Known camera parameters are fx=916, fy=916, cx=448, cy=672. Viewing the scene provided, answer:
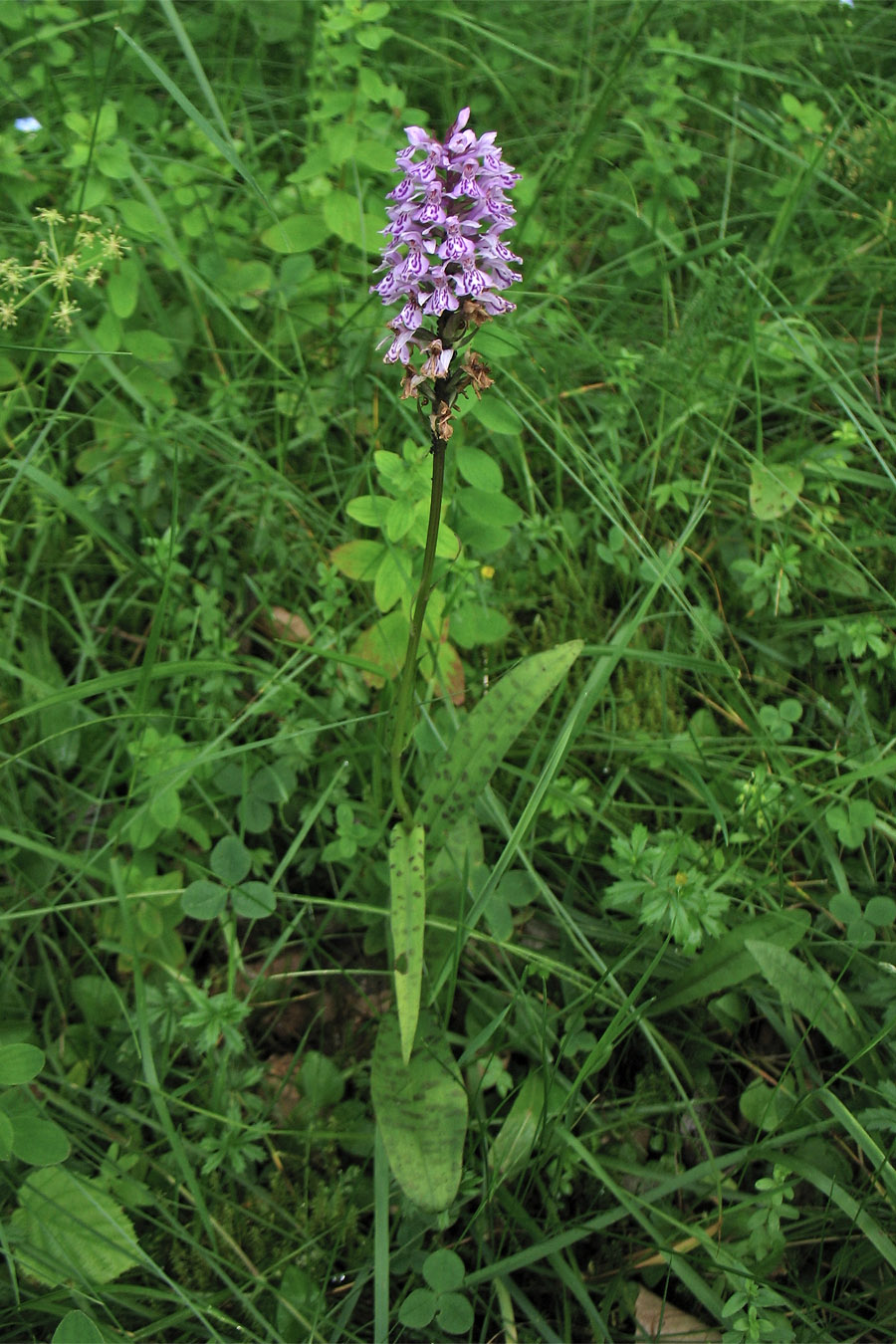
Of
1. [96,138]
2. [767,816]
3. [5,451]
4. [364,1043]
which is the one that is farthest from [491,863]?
[96,138]

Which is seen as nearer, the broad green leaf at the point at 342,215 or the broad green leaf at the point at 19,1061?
the broad green leaf at the point at 19,1061

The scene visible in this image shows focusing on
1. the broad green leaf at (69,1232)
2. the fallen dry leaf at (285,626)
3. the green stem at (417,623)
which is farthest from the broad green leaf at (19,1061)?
the fallen dry leaf at (285,626)

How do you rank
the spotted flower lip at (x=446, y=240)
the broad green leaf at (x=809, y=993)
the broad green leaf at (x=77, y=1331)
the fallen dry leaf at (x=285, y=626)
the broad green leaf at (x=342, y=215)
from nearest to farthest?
the spotted flower lip at (x=446, y=240) < the broad green leaf at (x=77, y=1331) < the broad green leaf at (x=809, y=993) < the fallen dry leaf at (x=285, y=626) < the broad green leaf at (x=342, y=215)

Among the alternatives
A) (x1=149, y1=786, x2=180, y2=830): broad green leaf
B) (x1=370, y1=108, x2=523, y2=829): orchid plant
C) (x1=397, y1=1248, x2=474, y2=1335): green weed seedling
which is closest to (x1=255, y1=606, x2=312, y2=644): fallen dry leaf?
(x1=149, y1=786, x2=180, y2=830): broad green leaf

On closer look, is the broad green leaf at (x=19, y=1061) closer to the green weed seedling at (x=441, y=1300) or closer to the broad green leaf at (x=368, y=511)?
the green weed seedling at (x=441, y=1300)

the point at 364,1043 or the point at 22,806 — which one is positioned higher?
the point at 22,806

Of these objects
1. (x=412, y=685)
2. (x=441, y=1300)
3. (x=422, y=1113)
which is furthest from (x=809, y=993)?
(x=412, y=685)

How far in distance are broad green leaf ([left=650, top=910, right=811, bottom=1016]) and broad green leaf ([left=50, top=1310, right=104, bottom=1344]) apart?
1.24m

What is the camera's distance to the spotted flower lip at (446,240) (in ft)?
4.96

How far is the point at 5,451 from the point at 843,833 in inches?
98.5

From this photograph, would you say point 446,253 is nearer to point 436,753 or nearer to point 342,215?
point 436,753

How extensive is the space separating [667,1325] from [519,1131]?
48cm

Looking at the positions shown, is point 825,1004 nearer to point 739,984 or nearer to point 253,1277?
point 739,984

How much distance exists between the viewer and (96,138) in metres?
2.50
